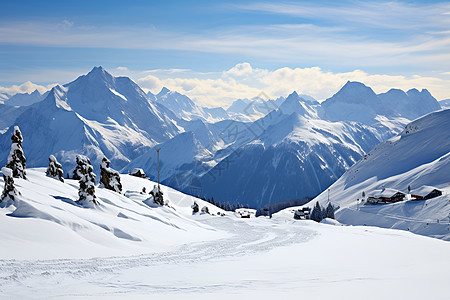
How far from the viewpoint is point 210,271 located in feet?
78.7

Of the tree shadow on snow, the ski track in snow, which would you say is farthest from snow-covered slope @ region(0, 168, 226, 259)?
the ski track in snow

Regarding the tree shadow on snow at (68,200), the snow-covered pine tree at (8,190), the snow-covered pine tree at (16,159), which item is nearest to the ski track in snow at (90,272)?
the snow-covered pine tree at (8,190)

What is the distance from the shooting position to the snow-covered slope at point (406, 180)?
95.2 m

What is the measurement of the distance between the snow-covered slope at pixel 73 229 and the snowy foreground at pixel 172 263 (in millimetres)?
77

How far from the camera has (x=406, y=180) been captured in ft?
466

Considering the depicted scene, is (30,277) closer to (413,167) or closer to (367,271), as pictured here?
(367,271)

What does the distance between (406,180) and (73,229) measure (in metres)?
135

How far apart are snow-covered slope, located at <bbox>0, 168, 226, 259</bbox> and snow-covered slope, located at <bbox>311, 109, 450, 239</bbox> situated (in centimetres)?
6272

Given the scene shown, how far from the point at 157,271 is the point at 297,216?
12949 centimetres

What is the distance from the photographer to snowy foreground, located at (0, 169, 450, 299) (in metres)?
18.7

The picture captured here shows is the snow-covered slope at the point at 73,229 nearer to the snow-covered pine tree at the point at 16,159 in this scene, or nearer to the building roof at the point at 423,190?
the snow-covered pine tree at the point at 16,159

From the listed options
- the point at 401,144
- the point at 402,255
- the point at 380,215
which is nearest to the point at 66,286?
the point at 402,255

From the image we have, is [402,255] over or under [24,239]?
under

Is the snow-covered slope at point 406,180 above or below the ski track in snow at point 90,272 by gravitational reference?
below
